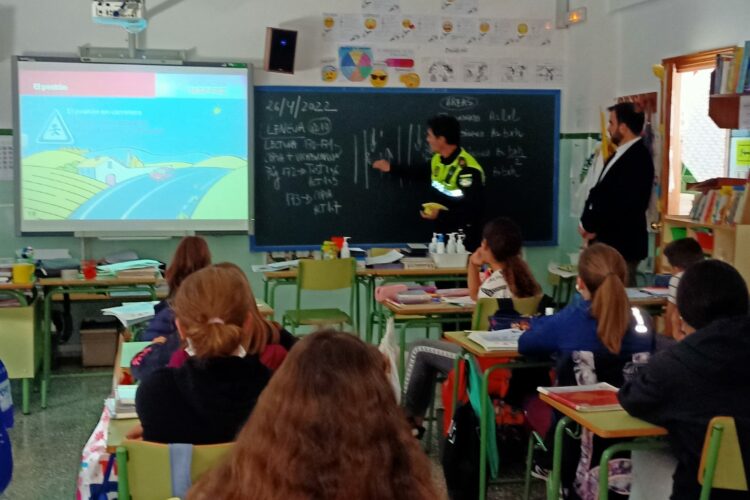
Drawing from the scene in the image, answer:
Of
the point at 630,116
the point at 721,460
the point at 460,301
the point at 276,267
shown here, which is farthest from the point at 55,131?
the point at 721,460

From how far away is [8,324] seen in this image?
5727 mm

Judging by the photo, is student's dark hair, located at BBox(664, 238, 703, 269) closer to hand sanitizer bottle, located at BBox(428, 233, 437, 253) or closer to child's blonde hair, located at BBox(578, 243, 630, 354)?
child's blonde hair, located at BBox(578, 243, 630, 354)

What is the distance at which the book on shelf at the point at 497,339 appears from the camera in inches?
155

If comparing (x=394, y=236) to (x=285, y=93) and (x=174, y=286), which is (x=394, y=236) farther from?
(x=174, y=286)

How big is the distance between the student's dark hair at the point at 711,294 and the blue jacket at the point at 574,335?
2.39ft

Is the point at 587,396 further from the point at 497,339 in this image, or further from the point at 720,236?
the point at 720,236

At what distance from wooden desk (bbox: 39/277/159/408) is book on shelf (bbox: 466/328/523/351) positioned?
277cm

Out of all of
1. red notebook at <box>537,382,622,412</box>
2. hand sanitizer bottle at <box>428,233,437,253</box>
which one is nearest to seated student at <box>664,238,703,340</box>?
red notebook at <box>537,382,622,412</box>

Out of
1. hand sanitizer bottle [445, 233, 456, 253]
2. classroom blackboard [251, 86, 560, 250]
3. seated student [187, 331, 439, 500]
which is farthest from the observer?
classroom blackboard [251, 86, 560, 250]

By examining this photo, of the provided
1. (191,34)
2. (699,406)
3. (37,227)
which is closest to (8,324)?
(37,227)

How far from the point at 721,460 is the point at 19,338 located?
173 inches

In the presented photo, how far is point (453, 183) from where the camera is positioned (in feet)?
22.9

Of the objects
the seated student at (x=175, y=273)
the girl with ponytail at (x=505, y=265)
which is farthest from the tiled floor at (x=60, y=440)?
the seated student at (x=175, y=273)

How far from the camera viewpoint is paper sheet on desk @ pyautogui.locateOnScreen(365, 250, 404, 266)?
6825mm
